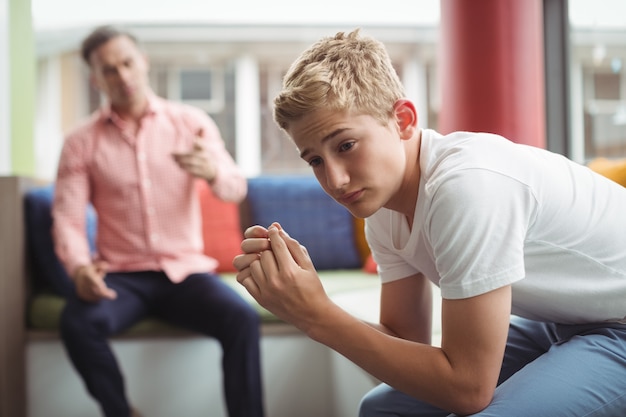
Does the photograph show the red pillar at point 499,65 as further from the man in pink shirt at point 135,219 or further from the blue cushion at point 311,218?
the man in pink shirt at point 135,219

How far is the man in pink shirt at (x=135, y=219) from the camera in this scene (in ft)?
6.81

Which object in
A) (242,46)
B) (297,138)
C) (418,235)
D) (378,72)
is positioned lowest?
(418,235)

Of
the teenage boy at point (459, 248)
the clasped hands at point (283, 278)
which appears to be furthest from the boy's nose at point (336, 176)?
the clasped hands at point (283, 278)

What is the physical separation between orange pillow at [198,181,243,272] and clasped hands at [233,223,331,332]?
74.1 inches

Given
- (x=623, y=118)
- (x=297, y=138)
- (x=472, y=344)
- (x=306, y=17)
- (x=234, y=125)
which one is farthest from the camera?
A: (x=234, y=125)

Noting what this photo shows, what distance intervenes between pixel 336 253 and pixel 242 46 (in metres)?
3.29

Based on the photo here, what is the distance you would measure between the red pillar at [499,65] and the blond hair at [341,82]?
1708 millimetres

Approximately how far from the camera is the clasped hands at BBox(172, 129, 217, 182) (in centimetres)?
223

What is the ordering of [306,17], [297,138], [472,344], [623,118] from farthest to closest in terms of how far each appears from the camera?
[306,17] → [623,118] → [297,138] → [472,344]

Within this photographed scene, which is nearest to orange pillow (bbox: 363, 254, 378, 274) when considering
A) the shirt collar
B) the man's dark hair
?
the shirt collar

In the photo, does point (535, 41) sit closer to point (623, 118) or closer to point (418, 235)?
point (623, 118)

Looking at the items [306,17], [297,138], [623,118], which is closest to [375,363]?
[297,138]

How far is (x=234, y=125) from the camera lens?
241 inches

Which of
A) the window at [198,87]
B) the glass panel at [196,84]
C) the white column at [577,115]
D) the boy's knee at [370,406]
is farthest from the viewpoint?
the glass panel at [196,84]
